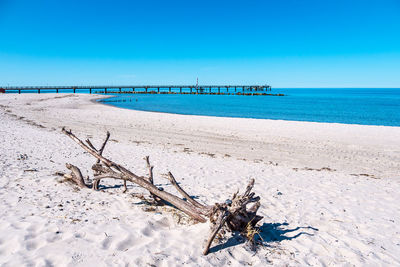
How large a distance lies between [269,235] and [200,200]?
1.94 meters

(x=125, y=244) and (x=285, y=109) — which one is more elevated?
(x=285, y=109)

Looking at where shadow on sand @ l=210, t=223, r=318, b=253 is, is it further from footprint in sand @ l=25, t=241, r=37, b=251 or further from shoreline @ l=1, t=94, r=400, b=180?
shoreline @ l=1, t=94, r=400, b=180

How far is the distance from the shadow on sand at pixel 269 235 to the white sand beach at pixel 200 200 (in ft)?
0.06

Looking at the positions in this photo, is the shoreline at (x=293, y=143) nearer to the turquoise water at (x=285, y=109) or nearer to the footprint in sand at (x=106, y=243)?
the footprint in sand at (x=106, y=243)

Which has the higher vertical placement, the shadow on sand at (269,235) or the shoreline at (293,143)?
the shadow on sand at (269,235)

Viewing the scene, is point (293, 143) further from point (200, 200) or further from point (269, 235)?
point (269, 235)

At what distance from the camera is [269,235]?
14.4 ft

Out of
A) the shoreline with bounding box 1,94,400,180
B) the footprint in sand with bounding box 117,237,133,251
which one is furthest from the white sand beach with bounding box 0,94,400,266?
the shoreline with bounding box 1,94,400,180

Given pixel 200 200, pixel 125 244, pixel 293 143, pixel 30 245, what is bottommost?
pixel 293 143

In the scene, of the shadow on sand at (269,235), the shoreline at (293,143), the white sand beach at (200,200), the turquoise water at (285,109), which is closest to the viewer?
the white sand beach at (200,200)

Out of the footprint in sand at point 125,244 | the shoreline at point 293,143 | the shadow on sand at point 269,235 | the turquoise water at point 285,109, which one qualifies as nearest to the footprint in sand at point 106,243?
the footprint in sand at point 125,244

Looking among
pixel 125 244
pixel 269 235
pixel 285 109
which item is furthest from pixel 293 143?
pixel 285 109

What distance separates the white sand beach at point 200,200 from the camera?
3516mm

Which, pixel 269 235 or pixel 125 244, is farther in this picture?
pixel 269 235
